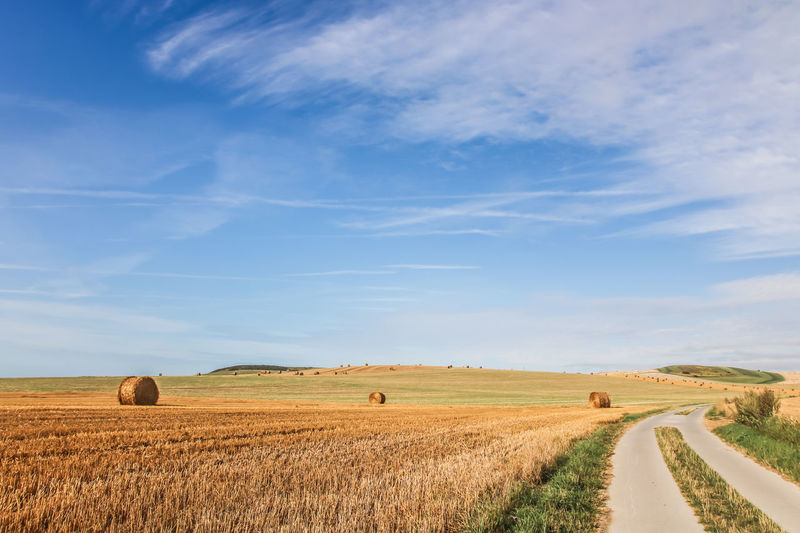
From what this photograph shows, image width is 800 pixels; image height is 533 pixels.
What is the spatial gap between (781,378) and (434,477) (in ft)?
679

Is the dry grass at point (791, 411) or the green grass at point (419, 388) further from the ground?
the dry grass at point (791, 411)

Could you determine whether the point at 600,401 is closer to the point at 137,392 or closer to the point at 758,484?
the point at 137,392

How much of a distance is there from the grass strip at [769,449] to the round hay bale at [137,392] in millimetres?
35680

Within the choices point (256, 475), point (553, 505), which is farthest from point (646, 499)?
point (256, 475)

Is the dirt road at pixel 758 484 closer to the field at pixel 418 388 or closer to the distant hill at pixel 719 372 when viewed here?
the field at pixel 418 388

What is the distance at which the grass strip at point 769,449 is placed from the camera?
1414cm

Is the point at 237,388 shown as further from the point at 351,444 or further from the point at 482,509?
the point at 482,509

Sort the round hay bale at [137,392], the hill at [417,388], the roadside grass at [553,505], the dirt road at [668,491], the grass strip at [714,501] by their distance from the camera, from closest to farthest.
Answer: the roadside grass at [553,505] < the grass strip at [714,501] < the dirt road at [668,491] < the round hay bale at [137,392] < the hill at [417,388]

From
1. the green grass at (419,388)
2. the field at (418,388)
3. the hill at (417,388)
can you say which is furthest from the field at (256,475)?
the green grass at (419,388)

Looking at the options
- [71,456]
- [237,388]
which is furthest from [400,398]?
[71,456]

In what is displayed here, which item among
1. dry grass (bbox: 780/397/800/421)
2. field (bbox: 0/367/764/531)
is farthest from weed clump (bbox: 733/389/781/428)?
field (bbox: 0/367/764/531)

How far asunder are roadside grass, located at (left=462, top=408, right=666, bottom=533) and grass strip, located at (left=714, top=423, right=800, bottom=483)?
4777mm

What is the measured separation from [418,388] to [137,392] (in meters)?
48.0

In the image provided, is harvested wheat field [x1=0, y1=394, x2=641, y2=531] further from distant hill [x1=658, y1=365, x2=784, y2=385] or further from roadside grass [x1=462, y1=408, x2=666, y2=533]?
distant hill [x1=658, y1=365, x2=784, y2=385]
